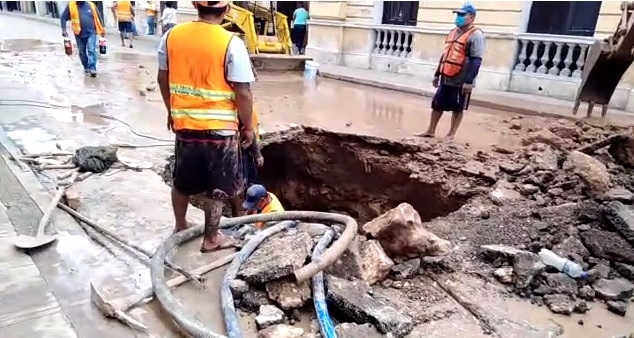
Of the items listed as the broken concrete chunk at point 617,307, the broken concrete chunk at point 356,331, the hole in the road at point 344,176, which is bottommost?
the hole in the road at point 344,176

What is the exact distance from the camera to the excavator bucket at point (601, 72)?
650cm

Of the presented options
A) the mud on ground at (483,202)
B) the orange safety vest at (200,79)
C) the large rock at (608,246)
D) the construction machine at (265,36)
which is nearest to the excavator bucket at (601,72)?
the mud on ground at (483,202)

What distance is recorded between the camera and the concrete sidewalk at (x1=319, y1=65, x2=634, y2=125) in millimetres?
8312

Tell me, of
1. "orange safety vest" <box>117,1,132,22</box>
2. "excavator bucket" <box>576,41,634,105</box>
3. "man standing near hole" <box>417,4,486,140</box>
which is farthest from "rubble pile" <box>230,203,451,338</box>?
"orange safety vest" <box>117,1,132,22</box>

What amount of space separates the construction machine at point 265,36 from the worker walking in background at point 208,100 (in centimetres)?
936

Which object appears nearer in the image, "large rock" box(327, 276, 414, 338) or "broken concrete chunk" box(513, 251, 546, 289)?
"large rock" box(327, 276, 414, 338)

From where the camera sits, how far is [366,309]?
2516 mm

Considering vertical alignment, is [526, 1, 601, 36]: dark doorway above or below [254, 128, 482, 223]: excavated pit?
above

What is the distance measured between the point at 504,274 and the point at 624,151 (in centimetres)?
296

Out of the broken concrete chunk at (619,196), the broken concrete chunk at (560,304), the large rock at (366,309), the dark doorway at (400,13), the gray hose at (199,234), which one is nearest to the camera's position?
the gray hose at (199,234)

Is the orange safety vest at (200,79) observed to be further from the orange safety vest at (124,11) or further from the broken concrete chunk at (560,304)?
the orange safety vest at (124,11)

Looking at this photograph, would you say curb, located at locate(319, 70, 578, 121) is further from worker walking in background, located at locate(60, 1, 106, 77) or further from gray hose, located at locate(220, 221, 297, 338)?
gray hose, located at locate(220, 221, 297, 338)

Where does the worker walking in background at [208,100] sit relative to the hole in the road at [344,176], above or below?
above

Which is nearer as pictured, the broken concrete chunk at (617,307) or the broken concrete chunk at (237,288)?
the broken concrete chunk at (237,288)
